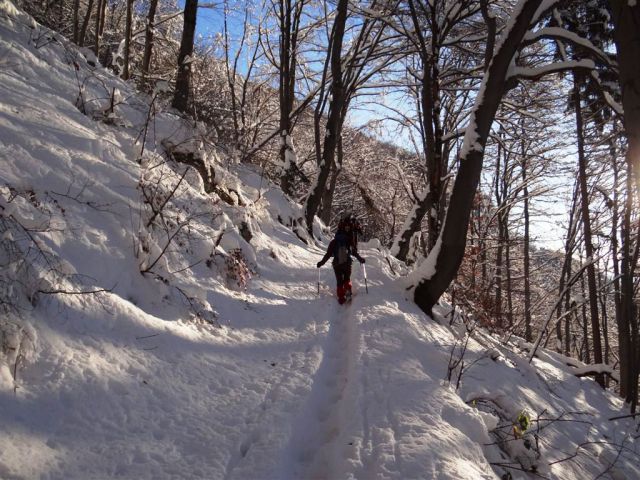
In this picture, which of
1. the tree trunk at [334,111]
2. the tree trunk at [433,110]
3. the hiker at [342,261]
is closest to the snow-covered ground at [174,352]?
the hiker at [342,261]

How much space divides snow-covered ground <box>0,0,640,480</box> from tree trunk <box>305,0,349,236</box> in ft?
21.0

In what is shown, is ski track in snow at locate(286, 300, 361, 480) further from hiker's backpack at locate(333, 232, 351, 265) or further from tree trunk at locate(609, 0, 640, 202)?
tree trunk at locate(609, 0, 640, 202)

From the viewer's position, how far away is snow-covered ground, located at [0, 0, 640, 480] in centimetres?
235

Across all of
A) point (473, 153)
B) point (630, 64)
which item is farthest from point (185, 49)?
point (630, 64)

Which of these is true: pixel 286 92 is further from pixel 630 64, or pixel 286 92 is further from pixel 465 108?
pixel 630 64

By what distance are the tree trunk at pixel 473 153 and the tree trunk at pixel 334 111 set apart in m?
6.05

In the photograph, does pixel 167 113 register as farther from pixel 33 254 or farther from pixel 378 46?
pixel 378 46

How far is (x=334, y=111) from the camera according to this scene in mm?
12070

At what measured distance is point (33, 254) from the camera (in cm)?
279

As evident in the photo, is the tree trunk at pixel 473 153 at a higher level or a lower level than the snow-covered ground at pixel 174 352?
higher

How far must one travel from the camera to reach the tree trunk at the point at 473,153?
6.39 m

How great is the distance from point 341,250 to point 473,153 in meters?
2.93

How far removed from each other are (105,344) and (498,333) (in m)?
10.4

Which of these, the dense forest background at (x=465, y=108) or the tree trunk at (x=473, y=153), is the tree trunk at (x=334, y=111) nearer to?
the dense forest background at (x=465, y=108)
